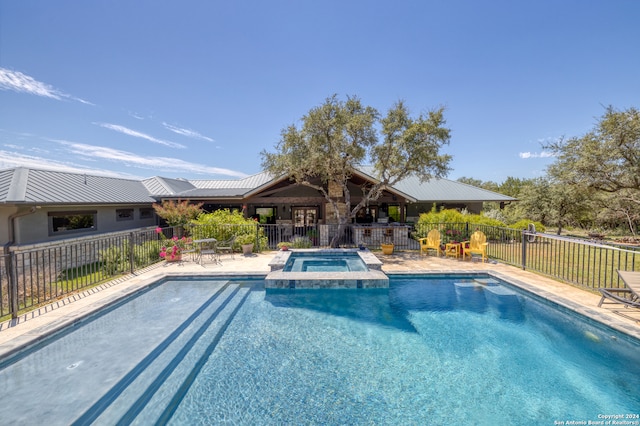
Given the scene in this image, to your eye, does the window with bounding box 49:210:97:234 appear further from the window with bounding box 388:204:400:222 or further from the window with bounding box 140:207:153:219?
the window with bounding box 388:204:400:222

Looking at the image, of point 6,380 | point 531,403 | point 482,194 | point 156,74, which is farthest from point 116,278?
point 482,194

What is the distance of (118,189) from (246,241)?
13635 millimetres

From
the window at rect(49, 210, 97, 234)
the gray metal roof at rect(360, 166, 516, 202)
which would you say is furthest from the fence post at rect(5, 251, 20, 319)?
the gray metal roof at rect(360, 166, 516, 202)

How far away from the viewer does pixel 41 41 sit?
13.3m

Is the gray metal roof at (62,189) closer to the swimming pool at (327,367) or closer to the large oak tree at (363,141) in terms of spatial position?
the swimming pool at (327,367)

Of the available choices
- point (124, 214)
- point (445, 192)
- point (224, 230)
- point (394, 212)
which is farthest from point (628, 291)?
point (124, 214)

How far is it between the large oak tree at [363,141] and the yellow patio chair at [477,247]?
138 inches

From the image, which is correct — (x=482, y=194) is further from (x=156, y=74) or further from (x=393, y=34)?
(x=156, y=74)

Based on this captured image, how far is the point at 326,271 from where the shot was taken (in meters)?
9.91

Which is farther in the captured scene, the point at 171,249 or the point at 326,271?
the point at 171,249

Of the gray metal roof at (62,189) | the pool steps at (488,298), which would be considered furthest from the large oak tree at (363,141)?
the gray metal roof at (62,189)

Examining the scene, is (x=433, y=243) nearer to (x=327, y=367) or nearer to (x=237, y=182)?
(x=327, y=367)

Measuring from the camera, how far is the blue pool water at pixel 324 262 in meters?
10.1

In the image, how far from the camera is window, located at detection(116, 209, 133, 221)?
59.3 feet
